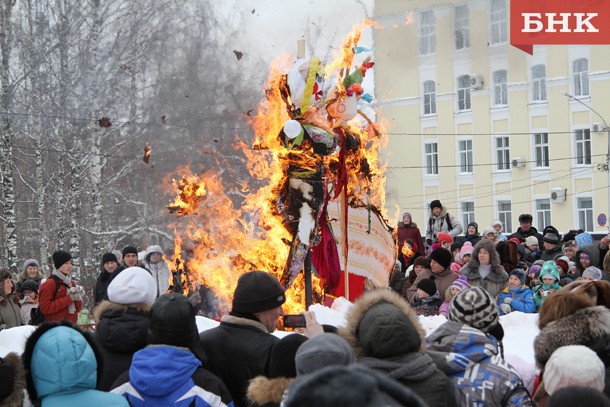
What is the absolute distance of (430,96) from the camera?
4244 cm

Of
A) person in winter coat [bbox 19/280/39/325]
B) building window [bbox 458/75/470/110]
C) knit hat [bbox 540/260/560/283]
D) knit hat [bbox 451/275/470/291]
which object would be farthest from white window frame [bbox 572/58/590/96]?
knit hat [bbox 451/275/470/291]

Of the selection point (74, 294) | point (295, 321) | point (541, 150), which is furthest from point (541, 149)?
point (295, 321)

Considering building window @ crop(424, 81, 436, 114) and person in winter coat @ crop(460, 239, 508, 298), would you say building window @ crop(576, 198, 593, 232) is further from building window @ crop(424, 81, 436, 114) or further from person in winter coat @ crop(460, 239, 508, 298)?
person in winter coat @ crop(460, 239, 508, 298)

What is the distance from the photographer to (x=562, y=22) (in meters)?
25.6

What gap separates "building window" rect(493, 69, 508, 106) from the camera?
40.2 meters

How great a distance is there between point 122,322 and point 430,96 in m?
38.6

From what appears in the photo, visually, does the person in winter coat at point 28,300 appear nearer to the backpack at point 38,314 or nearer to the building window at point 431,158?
the backpack at point 38,314

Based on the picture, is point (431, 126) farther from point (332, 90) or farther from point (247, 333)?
point (247, 333)

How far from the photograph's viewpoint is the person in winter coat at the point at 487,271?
886 cm

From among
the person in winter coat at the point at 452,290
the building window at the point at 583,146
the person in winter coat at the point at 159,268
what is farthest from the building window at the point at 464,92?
the person in winter coat at the point at 452,290

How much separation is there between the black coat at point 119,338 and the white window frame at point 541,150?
122 feet

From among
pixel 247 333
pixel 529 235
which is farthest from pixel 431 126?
pixel 247 333

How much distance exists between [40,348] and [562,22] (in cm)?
2355

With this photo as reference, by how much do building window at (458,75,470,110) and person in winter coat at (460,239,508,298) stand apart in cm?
3245
